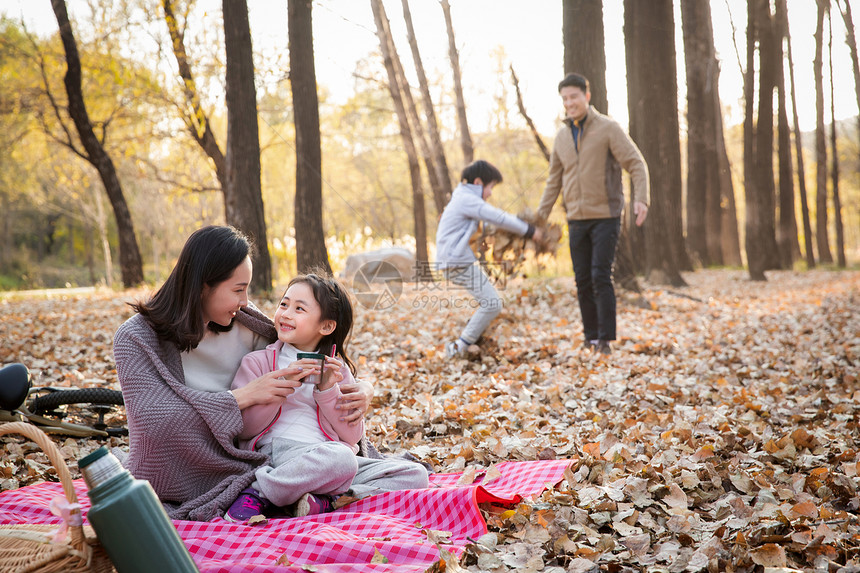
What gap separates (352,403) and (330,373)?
0.17m

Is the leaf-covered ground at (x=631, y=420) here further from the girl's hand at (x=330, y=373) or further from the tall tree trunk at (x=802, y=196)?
the tall tree trunk at (x=802, y=196)

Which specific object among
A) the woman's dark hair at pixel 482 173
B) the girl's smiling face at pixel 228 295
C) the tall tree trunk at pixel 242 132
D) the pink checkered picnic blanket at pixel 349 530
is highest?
the tall tree trunk at pixel 242 132

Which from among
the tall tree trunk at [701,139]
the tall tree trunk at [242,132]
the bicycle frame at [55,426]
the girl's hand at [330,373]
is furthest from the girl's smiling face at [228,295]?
the tall tree trunk at [701,139]

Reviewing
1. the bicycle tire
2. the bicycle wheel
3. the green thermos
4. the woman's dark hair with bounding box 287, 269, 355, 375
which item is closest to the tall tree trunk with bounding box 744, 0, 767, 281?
the woman's dark hair with bounding box 287, 269, 355, 375

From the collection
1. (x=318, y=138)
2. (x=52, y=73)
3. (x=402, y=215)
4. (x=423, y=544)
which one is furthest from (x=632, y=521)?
(x=402, y=215)

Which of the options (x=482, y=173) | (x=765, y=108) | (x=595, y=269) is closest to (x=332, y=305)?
(x=482, y=173)

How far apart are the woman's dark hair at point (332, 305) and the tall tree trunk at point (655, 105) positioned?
10628 millimetres

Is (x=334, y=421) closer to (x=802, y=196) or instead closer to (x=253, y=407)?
(x=253, y=407)

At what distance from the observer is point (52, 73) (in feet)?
49.7

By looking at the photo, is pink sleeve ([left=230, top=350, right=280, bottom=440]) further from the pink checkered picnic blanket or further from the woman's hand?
the pink checkered picnic blanket

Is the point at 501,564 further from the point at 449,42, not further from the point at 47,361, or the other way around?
the point at 449,42

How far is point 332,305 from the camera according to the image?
3.11 meters

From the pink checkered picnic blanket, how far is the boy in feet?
Answer: 10.6

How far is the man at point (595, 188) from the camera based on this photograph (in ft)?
20.5
